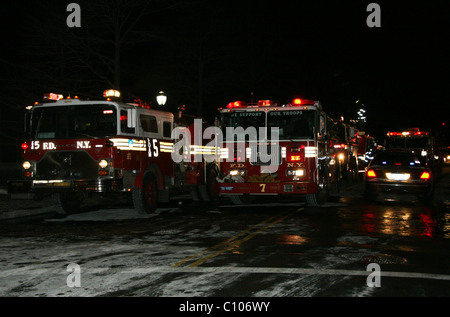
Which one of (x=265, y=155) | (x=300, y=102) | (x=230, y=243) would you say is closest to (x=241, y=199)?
(x=265, y=155)

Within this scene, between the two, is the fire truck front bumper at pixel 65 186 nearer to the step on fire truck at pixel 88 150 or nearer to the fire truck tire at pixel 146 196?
the step on fire truck at pixel 88 150

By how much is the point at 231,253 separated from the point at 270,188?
604cm

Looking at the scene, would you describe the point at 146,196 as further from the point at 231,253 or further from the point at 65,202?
the point at 231,253

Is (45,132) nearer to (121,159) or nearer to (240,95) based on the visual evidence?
(121,159)

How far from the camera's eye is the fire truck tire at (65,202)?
13.6m

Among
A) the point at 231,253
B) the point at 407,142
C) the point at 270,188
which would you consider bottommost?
the point at 231,253

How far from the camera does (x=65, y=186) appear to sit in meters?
12.3

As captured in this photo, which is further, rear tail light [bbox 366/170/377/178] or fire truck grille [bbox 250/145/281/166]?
rear tail light [bbox 366/170/377/178]

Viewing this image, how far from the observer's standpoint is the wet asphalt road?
6152 mm

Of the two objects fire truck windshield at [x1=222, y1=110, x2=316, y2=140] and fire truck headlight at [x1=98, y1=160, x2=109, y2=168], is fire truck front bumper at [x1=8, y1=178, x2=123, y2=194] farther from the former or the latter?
fire truck windshield at [x1=222, y1=110, x2=316, y2=140]

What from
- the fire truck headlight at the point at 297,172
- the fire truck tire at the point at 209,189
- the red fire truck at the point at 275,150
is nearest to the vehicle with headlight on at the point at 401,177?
the red fire truck at the point at 275,150

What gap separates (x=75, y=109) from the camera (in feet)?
41.4

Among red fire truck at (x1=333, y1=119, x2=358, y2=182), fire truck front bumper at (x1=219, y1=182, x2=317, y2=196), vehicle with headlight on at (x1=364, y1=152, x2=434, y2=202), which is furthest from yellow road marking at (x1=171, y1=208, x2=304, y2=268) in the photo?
red fire truck at (x1=333, y1=119, x2=358, y2=182)
